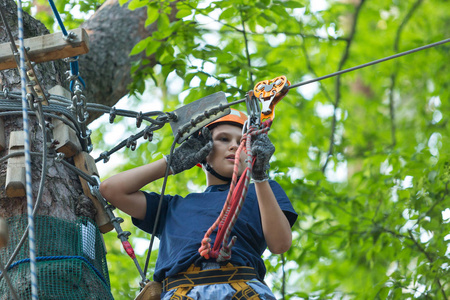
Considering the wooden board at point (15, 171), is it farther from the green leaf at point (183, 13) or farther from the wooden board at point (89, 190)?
the green leaf at point (183, 13)

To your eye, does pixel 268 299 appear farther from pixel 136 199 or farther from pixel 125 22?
pixel 125 22

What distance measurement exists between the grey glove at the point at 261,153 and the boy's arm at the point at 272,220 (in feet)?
0.18

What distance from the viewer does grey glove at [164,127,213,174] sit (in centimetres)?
285

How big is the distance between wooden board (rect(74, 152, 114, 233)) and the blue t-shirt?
14 cm

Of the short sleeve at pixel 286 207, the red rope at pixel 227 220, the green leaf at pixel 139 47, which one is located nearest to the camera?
the red rope at pixel 227 220

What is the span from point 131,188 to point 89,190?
9.1 inches

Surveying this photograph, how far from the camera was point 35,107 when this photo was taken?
2.77 m

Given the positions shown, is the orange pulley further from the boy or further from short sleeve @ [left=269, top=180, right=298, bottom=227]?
short sleeve @ [left=269, top=180, right=298, bottom=227]

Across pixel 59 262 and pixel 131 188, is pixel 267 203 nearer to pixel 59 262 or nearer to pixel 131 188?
pixel 131 188

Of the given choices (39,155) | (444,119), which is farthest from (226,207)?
(444,119)

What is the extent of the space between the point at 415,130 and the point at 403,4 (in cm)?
215

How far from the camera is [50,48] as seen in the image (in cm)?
264

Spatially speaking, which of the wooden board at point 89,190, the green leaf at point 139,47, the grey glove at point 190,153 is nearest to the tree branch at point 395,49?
the green leaf at point 139,47

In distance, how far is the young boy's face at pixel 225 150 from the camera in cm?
291
